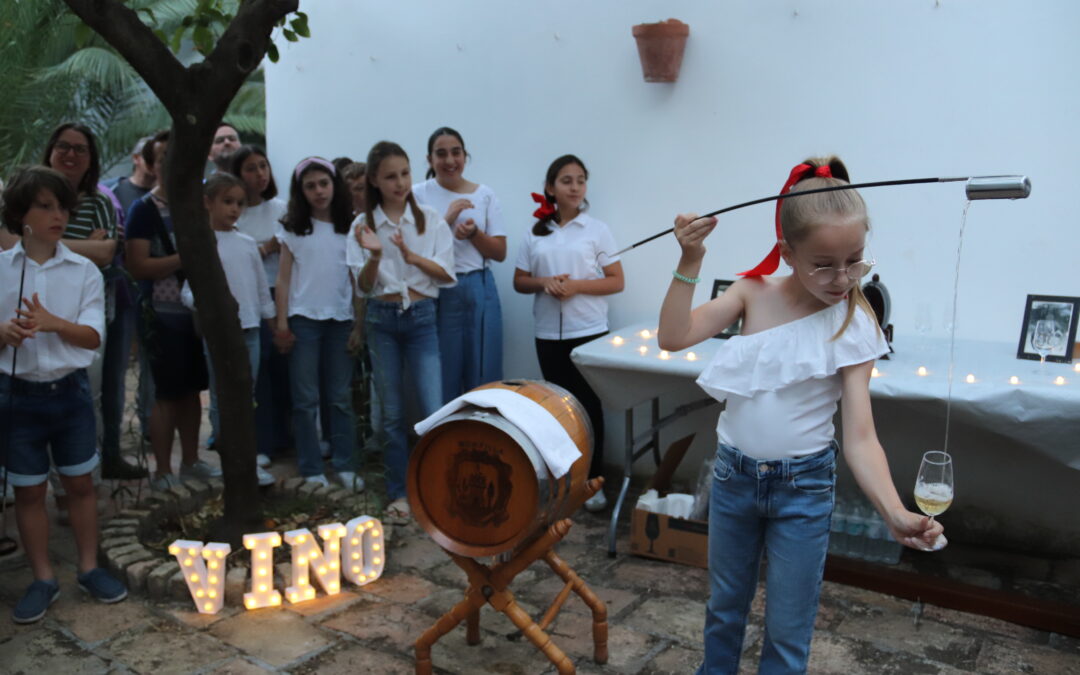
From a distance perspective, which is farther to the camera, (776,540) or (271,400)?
(271,400)

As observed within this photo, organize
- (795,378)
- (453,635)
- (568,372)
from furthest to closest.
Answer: (568,372)
(453,635)
(795,378)

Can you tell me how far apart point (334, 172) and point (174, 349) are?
49.4 inches

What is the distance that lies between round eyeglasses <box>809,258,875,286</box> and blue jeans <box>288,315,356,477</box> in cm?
324

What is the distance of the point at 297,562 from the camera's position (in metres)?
3.76

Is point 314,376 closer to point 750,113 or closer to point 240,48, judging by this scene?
point 240,48

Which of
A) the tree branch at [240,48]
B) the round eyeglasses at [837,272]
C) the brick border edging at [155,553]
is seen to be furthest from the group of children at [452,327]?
the tree branch at [240,48]

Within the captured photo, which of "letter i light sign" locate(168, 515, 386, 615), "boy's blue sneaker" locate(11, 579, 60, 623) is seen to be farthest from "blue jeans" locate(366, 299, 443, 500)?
"boy's blue sneaker" locate(11, 579, 60, 623)

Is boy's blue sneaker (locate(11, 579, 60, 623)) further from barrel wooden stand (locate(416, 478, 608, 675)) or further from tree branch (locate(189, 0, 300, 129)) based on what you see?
tree branch (locate(189, 0, 300, 129))

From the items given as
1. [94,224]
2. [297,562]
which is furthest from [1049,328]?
[94,224]

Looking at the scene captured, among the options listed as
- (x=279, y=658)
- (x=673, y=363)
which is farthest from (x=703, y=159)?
(x=279, y=658)

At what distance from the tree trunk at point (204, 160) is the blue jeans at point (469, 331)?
1.30m

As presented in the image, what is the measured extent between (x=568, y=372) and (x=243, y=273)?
1.78m

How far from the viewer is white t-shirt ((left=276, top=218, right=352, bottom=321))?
498 cm

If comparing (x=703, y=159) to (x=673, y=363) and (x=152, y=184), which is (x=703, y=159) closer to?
(x=673, y=363)
